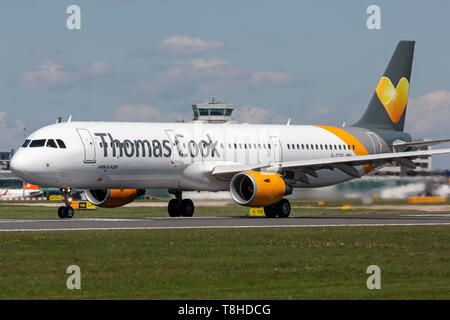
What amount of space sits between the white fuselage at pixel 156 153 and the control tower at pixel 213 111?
8454 centimetres

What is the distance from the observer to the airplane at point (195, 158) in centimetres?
4147

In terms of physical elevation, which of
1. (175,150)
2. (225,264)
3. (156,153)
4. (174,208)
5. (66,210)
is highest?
(175,150)

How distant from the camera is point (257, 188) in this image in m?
42.2

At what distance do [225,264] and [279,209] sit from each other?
2330 centimetres

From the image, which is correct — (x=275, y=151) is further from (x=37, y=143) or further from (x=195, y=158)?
(x=37, y=143)

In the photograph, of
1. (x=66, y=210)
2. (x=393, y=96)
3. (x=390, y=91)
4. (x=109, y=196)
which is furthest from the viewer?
(x=393, y=96)

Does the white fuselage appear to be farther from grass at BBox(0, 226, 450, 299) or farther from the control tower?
the control tower

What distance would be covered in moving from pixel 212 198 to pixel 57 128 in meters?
13.7

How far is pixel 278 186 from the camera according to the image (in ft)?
141

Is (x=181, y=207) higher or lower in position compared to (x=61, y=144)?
lower

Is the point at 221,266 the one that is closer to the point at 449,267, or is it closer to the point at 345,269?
the point at 345,269

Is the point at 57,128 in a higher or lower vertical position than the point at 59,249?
higher

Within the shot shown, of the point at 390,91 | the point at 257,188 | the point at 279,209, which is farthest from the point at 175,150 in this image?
the point at 390,91

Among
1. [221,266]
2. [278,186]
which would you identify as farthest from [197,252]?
[278,186]
